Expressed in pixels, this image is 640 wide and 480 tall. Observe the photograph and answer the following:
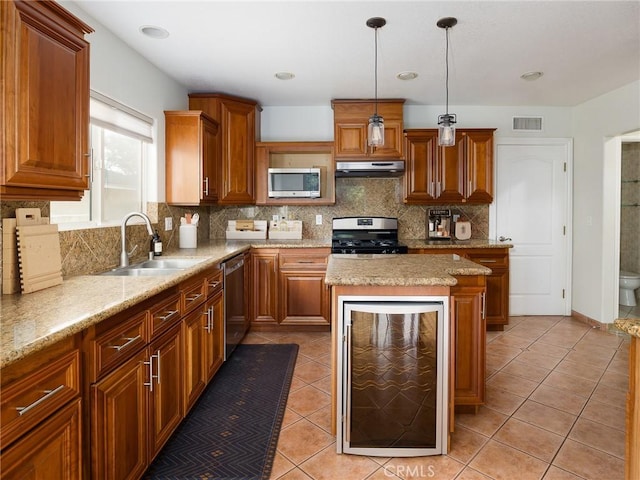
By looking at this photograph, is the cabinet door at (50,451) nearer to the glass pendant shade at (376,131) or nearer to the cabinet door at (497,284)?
the glass pendant shade at (376,131)

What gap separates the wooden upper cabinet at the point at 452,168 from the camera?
425 cm

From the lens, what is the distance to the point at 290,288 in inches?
158

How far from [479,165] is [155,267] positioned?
341 cm

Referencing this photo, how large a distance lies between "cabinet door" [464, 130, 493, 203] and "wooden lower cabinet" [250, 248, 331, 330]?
179 cm

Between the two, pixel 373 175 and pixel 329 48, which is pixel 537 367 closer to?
pixel 373 175

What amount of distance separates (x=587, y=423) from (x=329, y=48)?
9.94ft

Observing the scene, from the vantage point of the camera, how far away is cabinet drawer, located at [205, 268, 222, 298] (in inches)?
104

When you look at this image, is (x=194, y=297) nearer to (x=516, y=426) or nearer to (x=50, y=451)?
(x=50, y=451)

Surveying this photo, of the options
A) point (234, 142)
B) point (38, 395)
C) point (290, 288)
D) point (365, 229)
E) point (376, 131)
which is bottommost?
point (290, 288)

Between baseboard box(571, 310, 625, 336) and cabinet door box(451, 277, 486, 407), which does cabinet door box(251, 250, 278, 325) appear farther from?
baseboard box(571, 310, 625, 336)

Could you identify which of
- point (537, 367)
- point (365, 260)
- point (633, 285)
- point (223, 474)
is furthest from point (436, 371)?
point (633, 285)

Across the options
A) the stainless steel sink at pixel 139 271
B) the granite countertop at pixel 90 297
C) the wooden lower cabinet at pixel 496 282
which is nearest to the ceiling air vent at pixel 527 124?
the wooden lower cabinet at pixel 496 282

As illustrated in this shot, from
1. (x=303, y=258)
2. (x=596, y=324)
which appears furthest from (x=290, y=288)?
(x=596, y=324)

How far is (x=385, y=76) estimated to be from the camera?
356cm
